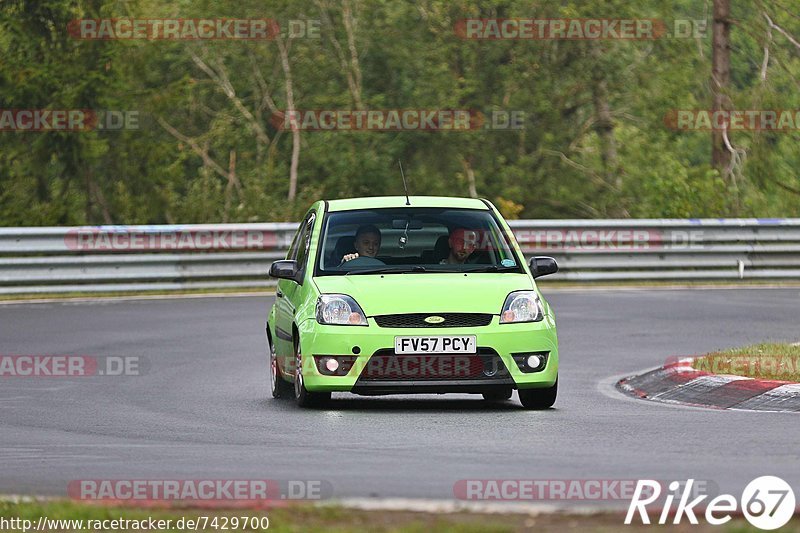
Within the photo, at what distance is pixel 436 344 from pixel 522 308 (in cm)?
75

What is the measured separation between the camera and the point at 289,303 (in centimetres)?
1368

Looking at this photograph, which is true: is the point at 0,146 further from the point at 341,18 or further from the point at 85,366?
the point at 85,366

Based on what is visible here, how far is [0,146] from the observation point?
104ft

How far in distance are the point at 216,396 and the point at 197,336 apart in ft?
18.9

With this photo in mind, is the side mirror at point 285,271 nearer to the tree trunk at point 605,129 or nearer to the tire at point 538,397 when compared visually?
the tire at point 538,397

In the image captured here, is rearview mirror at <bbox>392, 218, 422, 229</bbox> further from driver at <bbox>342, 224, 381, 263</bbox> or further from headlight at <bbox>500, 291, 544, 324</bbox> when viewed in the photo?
headlight at <bbox>500, 291, 544, 324</bbox>

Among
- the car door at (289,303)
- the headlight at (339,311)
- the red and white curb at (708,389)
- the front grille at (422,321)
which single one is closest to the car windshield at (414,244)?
the car door at (289,303)

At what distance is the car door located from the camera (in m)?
13.4

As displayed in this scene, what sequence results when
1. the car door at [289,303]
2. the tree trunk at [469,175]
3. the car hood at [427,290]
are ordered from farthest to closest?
1. the tree trunk at [469,175]
2. the car door at [289,303]
3. the car hood at [427,290]

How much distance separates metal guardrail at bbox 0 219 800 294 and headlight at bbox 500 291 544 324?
13.8m

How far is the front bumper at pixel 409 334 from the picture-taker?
12.3 m

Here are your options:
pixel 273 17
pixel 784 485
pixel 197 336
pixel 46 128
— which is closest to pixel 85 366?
pixel 197 336

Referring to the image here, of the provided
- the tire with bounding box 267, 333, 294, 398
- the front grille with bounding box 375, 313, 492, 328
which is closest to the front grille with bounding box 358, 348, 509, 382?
the front grille with bounding box 375, 313, 492, 328

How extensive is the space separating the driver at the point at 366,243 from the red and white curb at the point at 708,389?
242cm
